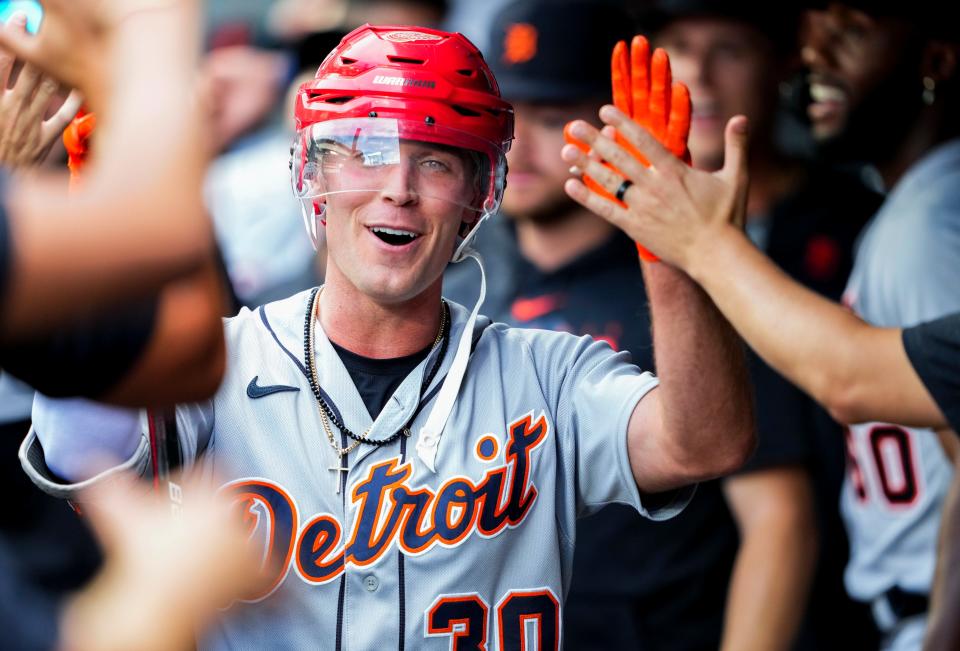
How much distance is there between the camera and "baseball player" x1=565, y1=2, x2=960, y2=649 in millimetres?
2998

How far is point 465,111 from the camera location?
9.25 feet

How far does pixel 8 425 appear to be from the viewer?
3303mm

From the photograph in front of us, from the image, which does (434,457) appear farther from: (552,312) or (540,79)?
(540,79)

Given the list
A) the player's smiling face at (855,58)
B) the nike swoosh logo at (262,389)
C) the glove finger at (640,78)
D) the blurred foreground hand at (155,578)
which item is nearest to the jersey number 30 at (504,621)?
the nike swoosh logo at (262,389)

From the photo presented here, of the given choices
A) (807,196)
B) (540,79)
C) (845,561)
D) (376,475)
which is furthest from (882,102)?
(376,475)

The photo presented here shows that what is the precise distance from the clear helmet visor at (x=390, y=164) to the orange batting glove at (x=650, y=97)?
0.79 feet

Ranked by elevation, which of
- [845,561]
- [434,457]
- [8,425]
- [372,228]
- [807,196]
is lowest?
[845,561]

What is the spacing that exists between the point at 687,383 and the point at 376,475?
619mm

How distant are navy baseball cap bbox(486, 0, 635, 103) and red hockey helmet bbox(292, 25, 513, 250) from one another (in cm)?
162

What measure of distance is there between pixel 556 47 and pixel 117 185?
3.19m

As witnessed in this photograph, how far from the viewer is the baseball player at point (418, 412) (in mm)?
2705

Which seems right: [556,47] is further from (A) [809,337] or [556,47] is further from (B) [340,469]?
(B) [340,469]

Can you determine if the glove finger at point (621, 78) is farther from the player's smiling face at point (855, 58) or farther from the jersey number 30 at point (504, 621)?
the player's smiling face at point (855, 58)

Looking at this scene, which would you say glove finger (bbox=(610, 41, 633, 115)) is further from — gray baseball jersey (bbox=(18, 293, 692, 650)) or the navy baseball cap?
the navy baseball cap
